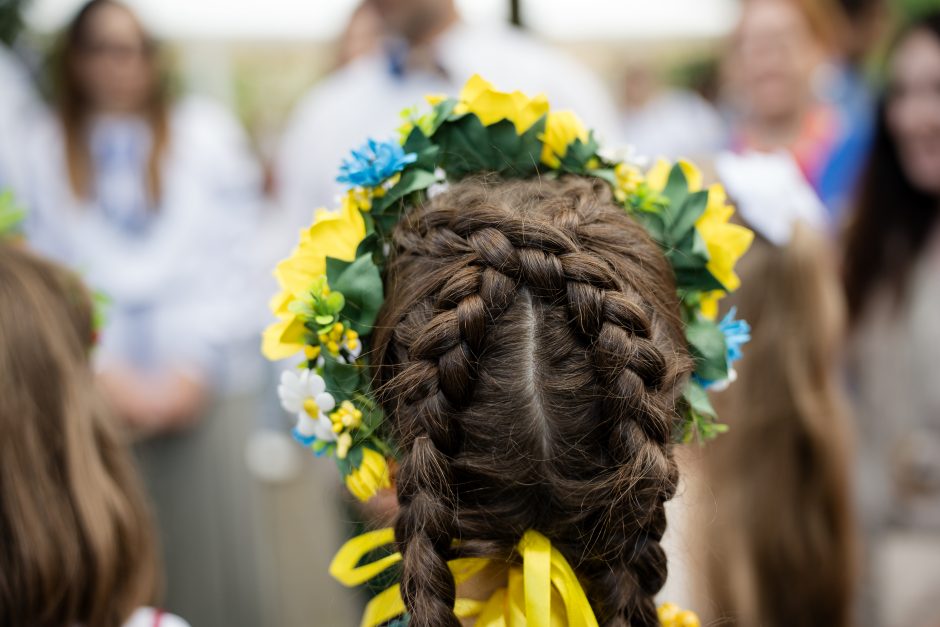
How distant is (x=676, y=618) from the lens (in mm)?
1195

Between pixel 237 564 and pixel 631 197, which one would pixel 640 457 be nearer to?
pixel 631 197

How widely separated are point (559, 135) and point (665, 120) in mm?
5237

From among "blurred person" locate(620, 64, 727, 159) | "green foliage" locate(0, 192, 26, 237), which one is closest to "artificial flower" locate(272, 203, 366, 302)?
"green foliage" locate(0, 192, 26, 237)

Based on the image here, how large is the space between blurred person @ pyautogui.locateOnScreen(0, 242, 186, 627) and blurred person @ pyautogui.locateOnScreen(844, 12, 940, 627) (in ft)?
6.80

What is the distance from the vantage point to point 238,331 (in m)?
3.67

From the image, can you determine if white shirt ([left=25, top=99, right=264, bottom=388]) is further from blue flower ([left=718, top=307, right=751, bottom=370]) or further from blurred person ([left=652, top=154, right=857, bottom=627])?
blue flower ([left=718, top=307, right=751, bottom=370])

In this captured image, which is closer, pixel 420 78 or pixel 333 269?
pixel 333 269

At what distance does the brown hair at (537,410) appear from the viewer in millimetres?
1049

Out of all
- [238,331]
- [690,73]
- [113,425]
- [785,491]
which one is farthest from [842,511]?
[690,73]

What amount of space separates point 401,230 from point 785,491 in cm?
118

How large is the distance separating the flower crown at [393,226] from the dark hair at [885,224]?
169cm

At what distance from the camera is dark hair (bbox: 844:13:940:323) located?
2.88 m

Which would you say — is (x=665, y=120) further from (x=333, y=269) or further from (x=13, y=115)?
(x=333, y=269)

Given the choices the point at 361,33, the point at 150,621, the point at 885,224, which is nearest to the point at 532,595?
the point at 150,621
